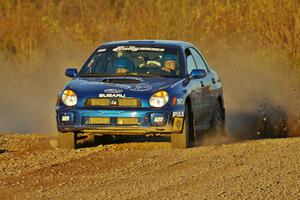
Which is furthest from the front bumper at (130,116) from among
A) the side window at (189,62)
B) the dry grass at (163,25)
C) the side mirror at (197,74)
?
the dry grass at (163,25)

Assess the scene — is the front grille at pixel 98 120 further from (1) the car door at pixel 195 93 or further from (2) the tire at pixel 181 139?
(1) the car door at pixel 195 93

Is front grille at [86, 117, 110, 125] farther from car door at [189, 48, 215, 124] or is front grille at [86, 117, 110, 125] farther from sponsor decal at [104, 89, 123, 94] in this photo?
car door at [189, 48, 215, 124]

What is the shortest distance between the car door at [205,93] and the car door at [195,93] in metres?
0.08

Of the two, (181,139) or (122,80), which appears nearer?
(181,139)

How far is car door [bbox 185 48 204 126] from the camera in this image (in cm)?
1416

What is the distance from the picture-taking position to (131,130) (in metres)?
13.3

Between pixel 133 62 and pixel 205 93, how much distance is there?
3.81ft

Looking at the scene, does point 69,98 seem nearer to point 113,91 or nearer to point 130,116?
point 113,91

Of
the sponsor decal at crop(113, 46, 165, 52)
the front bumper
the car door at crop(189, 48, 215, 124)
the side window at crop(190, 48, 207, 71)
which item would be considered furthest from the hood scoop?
the side window at crop(190, 48, 207, 71)

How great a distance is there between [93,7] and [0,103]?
7730 millimetres

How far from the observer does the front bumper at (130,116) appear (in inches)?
521

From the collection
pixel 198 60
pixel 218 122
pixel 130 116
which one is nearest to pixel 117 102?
pixel 130 116

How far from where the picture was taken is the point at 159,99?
13328mm

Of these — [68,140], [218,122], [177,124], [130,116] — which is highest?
[130,116]
